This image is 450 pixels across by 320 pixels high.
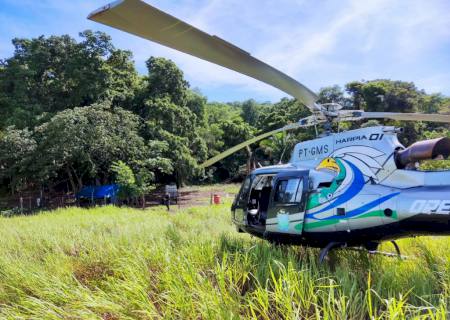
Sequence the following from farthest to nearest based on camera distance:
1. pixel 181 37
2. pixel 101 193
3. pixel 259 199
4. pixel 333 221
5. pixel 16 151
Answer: pixel 101 193 < pixel 16 151 < pixel 259 199 < pixel 333 221 < pixel 181 37

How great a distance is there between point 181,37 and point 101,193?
22057mm

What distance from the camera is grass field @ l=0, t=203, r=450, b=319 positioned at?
9.96 ft

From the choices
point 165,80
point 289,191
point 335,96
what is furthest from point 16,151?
point 335,96

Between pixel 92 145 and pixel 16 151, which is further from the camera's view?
pixel 92 145

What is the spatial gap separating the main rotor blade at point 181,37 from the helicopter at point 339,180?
0.01 metres

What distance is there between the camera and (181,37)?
11.2ft

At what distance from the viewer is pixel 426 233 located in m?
4.39

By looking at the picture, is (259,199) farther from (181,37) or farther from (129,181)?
(129,181)

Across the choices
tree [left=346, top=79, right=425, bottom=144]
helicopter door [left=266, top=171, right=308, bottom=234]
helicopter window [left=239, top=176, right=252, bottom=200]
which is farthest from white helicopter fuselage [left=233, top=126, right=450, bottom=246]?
tree [left=346, top=79, right=425, bottom=144]

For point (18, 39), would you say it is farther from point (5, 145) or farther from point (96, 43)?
point (5, 145)

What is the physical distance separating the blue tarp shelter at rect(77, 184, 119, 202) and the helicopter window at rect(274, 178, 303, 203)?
65.6ft

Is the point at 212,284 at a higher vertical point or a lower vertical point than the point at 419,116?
lower

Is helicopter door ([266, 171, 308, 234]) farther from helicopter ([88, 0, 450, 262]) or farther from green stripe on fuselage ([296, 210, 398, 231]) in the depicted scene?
green stripe on fuselage ([296, 210, 398, 231])

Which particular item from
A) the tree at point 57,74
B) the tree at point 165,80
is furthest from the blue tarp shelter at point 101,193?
the tree at point 165,80
